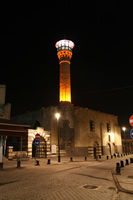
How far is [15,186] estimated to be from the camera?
28.5ft

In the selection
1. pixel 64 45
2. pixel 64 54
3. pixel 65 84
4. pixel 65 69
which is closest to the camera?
pixel 65 84

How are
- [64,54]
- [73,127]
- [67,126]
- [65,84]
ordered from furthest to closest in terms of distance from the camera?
[64,54]
[65,84]
[73,127]
[67,126]

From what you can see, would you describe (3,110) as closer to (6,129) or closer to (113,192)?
(6,129)

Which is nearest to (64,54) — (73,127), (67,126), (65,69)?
(65,69)

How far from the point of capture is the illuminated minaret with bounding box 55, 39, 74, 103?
37875 millimetres

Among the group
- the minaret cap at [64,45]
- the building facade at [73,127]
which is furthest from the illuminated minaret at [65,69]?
the building facade at [73,127]

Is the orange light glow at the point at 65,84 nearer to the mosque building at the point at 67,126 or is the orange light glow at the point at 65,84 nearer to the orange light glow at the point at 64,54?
the mosque building at the point at 67,126

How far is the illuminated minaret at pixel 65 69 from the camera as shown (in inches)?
1491

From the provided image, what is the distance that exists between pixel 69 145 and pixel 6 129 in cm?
2081

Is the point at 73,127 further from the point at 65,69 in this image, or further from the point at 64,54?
the point at 64,54

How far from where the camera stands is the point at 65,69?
3888 centimetres

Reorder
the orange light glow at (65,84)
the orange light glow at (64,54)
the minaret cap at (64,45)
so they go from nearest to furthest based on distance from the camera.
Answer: the orange light glow at (65,84) → the orange light glow at (64,54) → the minaret cap at (64,45)

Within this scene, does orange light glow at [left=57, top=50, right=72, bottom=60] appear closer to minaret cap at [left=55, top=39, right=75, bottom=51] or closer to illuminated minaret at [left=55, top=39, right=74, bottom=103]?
illuminated minaret at [left=55, top=39, right=74, bottom=103]

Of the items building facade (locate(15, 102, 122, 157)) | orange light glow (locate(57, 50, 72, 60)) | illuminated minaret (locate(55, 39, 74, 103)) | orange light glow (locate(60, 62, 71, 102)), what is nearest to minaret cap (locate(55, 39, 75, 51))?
illuminated minaret (locate(55, 39, 74, 103))
